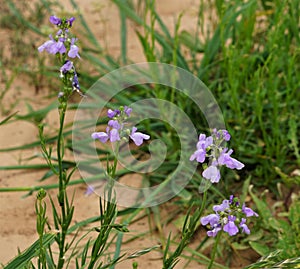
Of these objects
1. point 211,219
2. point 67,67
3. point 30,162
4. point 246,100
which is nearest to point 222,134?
point 211,219

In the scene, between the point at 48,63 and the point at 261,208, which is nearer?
the point at 261,208

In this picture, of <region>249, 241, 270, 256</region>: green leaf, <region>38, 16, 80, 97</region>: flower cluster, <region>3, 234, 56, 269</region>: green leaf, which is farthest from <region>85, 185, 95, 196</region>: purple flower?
<region>38, 16, 80, 97</region>: flower cluster

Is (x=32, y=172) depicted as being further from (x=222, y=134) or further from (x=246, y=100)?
(x=222, y=134)

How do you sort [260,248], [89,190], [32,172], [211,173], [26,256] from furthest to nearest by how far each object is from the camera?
[32,172] → [89,190] → [260,248] → [26,256] → [211,173]

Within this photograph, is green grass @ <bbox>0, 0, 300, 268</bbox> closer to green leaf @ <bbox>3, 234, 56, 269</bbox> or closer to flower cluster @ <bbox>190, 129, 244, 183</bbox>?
green leaf @ <bbox>3, 234, 56, 269</bbox>

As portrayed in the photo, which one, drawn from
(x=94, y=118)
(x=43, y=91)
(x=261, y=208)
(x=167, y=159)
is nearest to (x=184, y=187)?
(x=167, y=159)

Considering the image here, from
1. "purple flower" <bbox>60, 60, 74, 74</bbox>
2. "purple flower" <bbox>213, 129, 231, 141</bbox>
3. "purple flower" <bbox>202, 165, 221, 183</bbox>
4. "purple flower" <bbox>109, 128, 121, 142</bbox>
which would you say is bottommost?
"purple flower" <bbox>202, 165, 221, 183</bbox>

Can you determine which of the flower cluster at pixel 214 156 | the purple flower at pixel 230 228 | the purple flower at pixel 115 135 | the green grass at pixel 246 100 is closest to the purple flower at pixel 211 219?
the purple flower at pixel 230 228

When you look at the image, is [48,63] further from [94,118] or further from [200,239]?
[200,239]
